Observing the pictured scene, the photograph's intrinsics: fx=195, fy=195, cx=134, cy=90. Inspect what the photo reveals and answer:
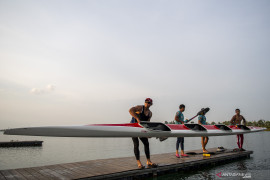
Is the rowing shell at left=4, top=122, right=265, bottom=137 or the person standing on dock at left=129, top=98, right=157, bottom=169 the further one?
the person standing on dock at left=129, top=98, right=157, bottom=169

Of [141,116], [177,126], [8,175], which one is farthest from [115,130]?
[8,175]

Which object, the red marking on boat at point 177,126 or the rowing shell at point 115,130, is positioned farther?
the red marking on boat at point 177,126

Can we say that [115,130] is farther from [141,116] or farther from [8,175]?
[8,175]

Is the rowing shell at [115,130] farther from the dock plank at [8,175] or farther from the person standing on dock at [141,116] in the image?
the dock plank at [8,175]

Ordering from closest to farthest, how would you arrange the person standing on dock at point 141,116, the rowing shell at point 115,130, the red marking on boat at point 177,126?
the rowing shell at point 115,130, the person standing on dock at point 141,116, the red marking on boat at point 177,126

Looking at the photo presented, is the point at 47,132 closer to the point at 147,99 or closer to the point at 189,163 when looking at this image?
the point at 147,99

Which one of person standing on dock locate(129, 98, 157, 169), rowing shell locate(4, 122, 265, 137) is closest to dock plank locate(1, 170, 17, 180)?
rowing shell locate(4, 122, 265, 137)

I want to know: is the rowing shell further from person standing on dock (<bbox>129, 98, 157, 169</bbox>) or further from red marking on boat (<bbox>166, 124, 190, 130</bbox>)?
person standing on dock (<bbox>129, 98, 157, 169</bbox>)

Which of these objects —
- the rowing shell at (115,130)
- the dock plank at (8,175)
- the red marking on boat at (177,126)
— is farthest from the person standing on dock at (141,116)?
the dock plank at (8,175)

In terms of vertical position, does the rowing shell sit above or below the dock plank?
above

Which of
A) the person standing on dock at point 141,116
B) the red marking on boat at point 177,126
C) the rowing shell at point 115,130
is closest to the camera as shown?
the rowing shell at point 115,130

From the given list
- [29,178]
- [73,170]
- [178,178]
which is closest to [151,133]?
[178,178]

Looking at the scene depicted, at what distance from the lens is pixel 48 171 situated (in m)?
5.94

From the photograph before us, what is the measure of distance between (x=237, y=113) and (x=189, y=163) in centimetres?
543
